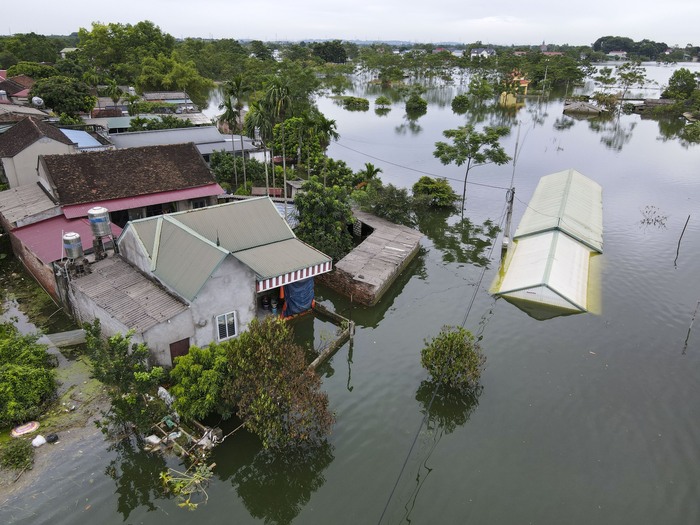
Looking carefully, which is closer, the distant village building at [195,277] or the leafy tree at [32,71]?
the distant village building at [195,277]

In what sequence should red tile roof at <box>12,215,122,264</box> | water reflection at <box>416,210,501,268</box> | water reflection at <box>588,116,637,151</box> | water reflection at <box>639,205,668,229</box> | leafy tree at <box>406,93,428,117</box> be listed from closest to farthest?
1. red tile roof at <box>12,215,122,264</box>
2. water reflection at <box>416,210,501,268</box>
3. water reflection at <box>639,205,668,229</box>
4. water reflection at <box>588,116,637,151</box>
5. leafy tree at <box>406,93,428,117</box>

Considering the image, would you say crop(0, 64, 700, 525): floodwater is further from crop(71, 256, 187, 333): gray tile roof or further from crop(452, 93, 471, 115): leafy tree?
crop(452, 93, 471, 115): leafy tree

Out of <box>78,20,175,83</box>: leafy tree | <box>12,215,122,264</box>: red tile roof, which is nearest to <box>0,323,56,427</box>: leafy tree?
<box>12,215,122,264</box>: red tile roof

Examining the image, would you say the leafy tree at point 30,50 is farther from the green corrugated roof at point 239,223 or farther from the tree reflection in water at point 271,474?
the tree reflection in water at point 271,474

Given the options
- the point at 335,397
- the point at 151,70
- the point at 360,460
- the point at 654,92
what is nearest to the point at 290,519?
the point at 360,460

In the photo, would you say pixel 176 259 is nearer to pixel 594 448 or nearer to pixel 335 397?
pixel 335 397

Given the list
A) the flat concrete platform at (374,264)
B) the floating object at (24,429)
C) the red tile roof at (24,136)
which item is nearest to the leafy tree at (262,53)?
the red tile roof at (24,136)
